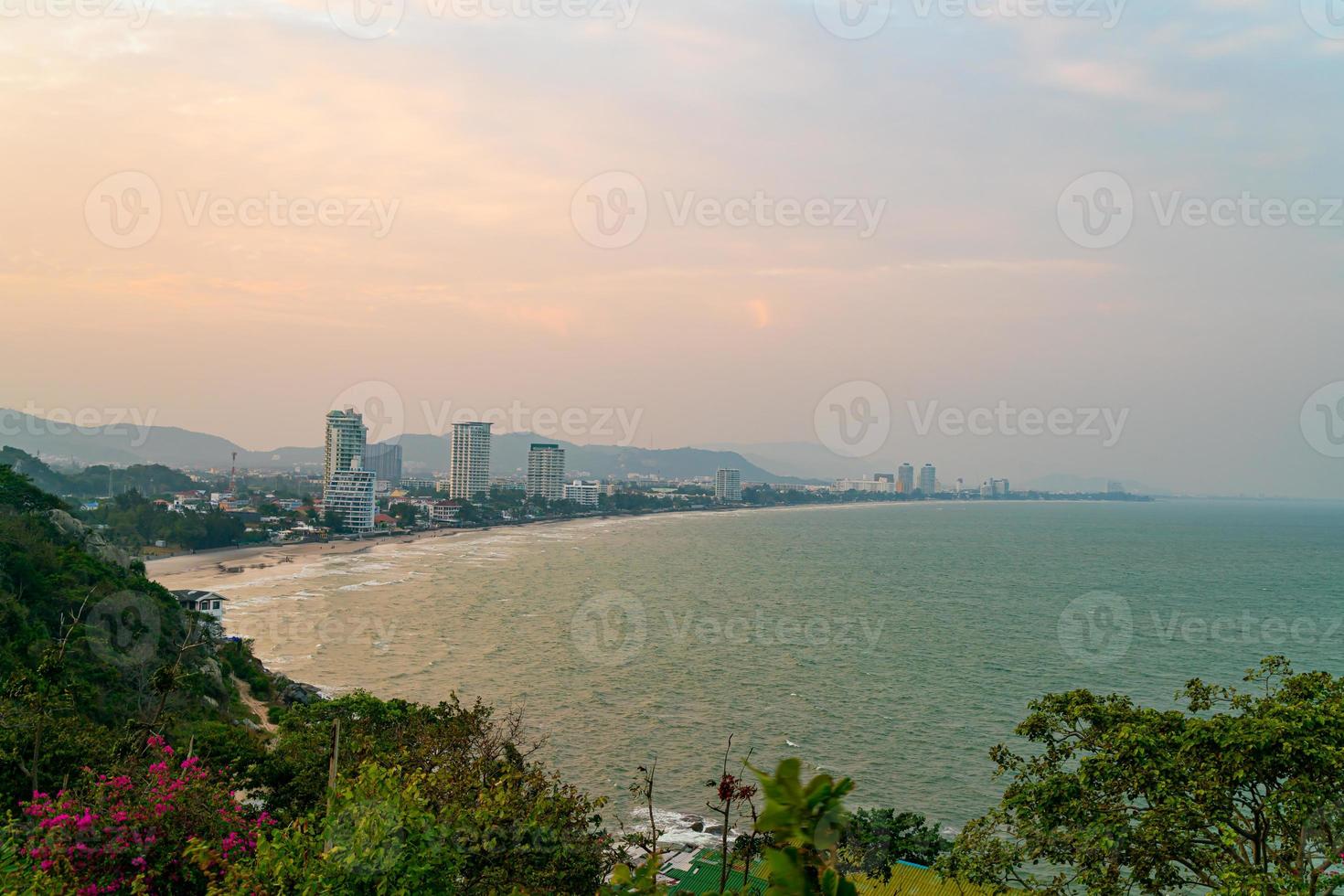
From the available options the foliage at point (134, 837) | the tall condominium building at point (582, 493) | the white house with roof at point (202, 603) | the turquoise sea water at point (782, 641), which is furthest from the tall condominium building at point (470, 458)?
the foliage at point (134, 837)

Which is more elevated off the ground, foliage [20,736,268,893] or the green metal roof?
foliage [20,736,268,893]

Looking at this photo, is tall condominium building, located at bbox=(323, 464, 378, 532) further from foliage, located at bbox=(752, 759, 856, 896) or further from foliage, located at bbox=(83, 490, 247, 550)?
foliage, located at bbox=(752, 759, 856, 896)

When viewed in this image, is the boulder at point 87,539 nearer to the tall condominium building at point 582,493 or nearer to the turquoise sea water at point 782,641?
the turquoise sea water at point 782,641

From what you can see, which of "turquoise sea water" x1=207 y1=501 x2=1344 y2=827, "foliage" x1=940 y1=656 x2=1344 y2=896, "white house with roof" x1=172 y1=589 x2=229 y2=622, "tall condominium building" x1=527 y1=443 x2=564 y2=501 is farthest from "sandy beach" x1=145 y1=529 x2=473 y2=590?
"tall condominium building" x1=527 y1=443 x2=564 y2=501

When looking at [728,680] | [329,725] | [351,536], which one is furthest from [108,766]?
[351,536]

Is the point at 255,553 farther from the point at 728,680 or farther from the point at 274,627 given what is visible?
the point at 728,680

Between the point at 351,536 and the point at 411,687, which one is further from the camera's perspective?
the point at 351,536

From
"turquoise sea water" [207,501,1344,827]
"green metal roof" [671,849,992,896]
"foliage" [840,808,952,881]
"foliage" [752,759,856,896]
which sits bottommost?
"turquoise sea water" [207,501,1344,827]
